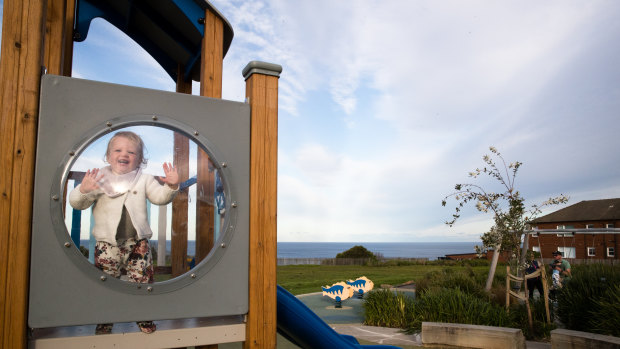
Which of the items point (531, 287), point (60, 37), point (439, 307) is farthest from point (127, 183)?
point (531, 287)

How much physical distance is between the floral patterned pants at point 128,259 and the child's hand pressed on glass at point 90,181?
29cm

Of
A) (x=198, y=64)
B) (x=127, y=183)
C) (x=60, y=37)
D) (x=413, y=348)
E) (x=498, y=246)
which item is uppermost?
(x=198, y=64)

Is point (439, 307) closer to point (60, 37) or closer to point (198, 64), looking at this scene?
point (198, 64)

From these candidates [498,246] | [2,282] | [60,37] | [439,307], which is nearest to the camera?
[2,282]

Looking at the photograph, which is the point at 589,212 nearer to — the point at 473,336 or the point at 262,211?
the point at 473,336

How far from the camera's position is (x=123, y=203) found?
2.41 metres

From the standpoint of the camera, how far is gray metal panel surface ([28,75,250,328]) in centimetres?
222

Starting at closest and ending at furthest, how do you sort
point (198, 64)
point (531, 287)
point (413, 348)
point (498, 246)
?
point (198, 64)
point (413, 348)
point (498, 246)
point (531, 287)

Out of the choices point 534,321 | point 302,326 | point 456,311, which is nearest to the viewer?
point 302,326

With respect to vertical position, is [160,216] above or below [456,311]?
above

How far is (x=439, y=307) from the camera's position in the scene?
7598 millimetres

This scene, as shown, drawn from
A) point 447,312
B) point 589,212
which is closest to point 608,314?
point 447,312

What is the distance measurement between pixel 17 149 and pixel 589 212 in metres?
38.9

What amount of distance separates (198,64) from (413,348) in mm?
5028
